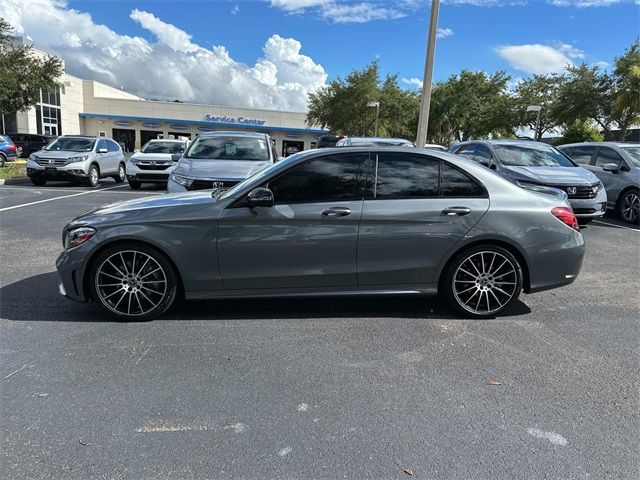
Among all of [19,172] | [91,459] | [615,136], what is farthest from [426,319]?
[615,136]

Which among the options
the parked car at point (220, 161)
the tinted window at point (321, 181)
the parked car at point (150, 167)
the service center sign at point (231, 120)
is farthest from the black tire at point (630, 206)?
the service center sign at point (231, 120)

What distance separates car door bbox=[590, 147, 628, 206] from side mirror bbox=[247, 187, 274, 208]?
9.49 m

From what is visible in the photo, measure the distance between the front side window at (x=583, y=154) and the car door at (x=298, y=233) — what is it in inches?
387

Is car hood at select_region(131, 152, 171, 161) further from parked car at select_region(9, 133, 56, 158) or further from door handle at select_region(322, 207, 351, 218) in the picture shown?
parked car at select_region(9, 133, 56, 158)

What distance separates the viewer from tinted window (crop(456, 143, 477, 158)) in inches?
445

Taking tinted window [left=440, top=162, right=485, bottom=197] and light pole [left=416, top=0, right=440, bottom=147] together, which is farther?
light pole [left=416, top=0, right=440, bottom=147]

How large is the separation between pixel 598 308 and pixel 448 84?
42.9 metres

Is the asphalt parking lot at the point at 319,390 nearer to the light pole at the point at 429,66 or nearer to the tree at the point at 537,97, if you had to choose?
the light pole at the point at 429,66

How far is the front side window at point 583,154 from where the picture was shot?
12.1 meters

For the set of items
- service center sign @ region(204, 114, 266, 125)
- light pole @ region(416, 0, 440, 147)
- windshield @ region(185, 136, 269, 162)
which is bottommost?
windshield @ region(185, 136, 269, 162)

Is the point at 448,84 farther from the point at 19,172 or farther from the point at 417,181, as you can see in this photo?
the point at 417,181

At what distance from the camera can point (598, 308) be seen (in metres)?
5.12

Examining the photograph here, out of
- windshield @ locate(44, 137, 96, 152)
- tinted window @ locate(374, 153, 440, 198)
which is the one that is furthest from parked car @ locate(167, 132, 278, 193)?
windshield @ locate(44, 137, 96, 152)

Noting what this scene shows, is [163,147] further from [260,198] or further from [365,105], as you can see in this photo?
[365,105]
